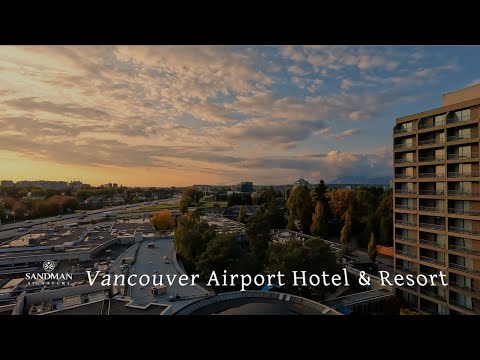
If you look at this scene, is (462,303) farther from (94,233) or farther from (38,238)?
(38,238)

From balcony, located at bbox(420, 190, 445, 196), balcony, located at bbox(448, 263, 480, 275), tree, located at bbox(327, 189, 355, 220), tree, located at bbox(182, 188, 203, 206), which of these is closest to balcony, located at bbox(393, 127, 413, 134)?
balcony, located at bbox(420, 190, 445, 196)

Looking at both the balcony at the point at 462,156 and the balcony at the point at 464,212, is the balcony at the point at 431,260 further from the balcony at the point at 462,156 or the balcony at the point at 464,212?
the balcony at the point at 462,156

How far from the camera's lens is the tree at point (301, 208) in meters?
10.4

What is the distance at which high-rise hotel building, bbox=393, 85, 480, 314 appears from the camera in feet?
14.2

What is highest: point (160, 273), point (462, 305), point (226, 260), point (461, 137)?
point (461, 137)

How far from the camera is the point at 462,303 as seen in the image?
4457 millimetres

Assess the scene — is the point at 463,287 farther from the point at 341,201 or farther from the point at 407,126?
the point at 341,201

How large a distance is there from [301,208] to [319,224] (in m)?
1.14

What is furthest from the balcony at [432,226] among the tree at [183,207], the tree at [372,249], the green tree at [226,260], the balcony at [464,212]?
the tree at [183,207]

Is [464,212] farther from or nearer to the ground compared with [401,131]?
nearer to the ground

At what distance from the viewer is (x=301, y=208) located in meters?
10.6

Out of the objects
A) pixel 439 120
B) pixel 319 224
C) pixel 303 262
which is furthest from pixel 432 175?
pixel 319 224
